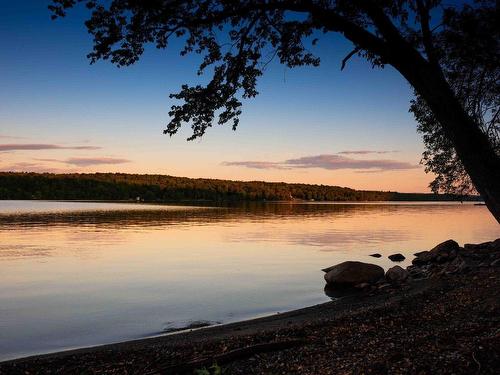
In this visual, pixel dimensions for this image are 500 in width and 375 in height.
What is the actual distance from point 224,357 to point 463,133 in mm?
7420

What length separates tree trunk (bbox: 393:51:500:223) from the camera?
A: 8.38 m

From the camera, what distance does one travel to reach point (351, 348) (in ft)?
37.7

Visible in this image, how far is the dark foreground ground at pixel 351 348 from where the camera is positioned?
955 cm

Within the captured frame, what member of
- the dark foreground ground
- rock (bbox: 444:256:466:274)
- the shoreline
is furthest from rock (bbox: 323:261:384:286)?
the dark foreground ground

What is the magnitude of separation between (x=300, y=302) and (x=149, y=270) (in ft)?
49.9

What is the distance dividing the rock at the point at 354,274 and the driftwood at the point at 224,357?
1600 centimetres

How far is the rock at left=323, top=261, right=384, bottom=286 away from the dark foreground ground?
29.1 ft

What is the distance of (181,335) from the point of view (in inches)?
716

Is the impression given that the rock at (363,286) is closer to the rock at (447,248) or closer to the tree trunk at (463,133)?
the rock at (447,248)

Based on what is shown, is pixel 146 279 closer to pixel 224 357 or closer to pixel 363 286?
pixel 363 286

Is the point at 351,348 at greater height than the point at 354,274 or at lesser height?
greater

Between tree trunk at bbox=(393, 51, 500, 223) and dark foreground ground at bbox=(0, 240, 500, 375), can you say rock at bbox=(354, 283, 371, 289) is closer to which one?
dark foreground ground at bbox=(0, 240, 500, 375)

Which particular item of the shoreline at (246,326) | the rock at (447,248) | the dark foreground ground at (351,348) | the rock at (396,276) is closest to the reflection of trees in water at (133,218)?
the rock at (447,248)

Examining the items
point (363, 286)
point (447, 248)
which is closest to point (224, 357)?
point (363, 286)
